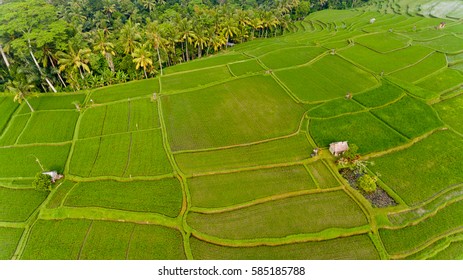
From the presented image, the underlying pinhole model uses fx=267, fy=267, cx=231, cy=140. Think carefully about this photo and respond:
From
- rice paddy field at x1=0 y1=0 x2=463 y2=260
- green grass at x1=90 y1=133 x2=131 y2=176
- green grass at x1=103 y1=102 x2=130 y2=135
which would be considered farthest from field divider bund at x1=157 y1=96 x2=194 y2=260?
green grass at x1=103 y1=102 x2=130 y2=135

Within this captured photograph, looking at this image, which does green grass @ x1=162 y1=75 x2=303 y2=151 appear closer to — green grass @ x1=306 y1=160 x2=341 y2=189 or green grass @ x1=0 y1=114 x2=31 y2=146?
green grass @ x1=306 y1=160 x2=341 y2=189

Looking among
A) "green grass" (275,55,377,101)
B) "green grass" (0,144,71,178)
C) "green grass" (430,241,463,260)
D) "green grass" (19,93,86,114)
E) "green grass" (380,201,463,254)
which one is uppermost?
"green grass" (275,55,377,101)

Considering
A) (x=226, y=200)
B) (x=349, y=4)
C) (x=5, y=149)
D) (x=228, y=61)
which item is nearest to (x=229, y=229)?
(x=226, y=200)

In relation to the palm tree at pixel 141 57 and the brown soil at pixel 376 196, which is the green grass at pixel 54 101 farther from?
the brown soil at pixel 376 196

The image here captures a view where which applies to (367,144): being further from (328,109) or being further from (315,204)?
(315,204)

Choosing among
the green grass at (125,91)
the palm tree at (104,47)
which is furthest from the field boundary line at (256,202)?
the palm tree at (104,47)
